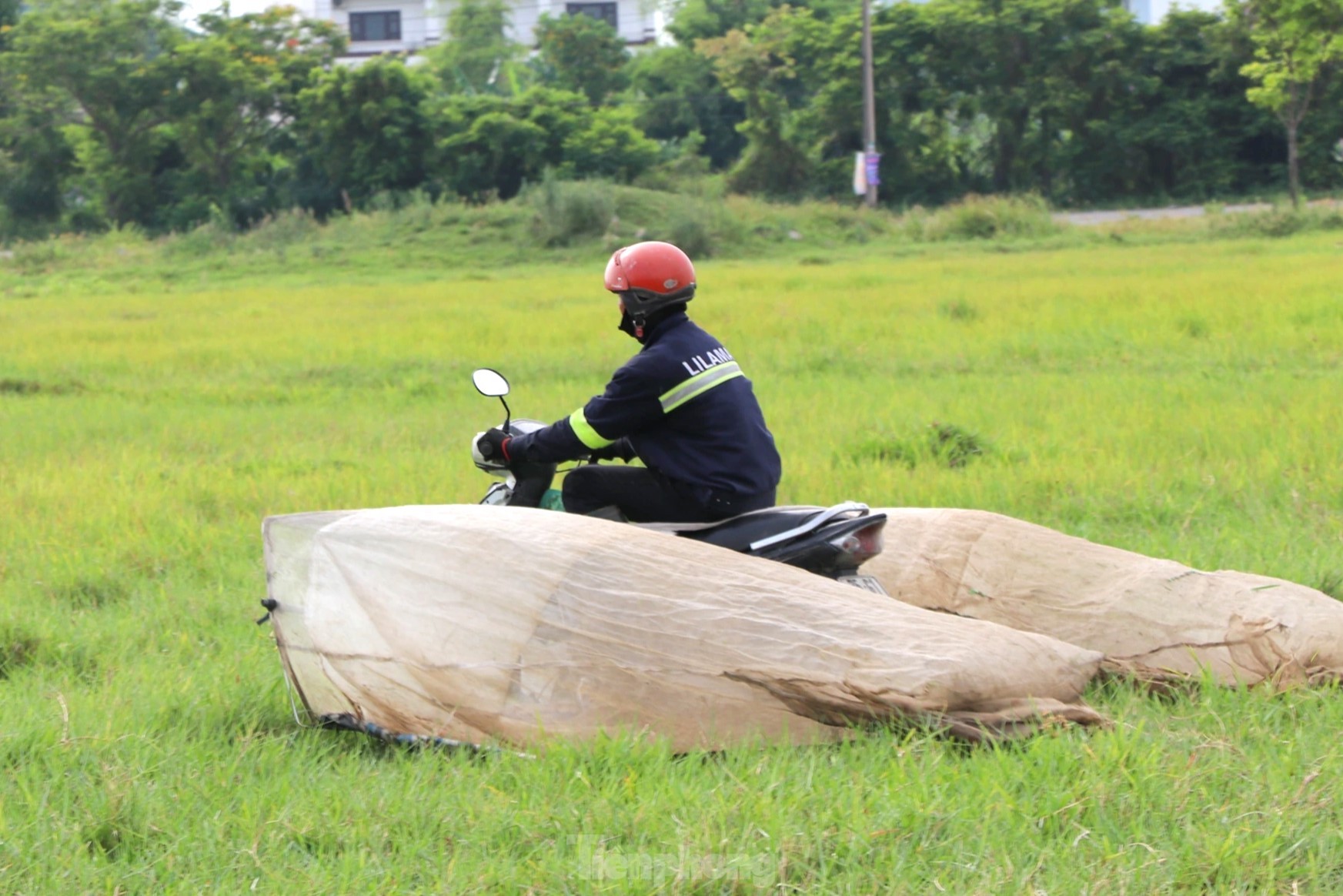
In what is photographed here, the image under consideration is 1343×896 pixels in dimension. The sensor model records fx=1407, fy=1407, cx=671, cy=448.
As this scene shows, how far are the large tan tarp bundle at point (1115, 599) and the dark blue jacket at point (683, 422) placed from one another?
1.84 ft

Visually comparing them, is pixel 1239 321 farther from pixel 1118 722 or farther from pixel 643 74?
pixel 643 74

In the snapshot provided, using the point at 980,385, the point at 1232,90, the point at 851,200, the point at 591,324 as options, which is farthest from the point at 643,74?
the point at 980,385

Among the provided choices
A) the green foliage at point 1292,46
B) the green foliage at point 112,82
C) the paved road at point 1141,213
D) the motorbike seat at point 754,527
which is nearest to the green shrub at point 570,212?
the paved road at point 1141,213

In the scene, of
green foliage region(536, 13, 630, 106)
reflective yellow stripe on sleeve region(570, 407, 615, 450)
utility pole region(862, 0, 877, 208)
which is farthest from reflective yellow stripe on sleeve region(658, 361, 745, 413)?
green foliage region(536, 13, 630, 106)

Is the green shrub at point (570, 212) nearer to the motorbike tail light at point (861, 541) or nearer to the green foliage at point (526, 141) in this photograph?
the green foliage at point (526, 141)

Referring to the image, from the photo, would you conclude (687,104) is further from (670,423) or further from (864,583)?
(864,583)

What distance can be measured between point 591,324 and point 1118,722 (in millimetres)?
9493

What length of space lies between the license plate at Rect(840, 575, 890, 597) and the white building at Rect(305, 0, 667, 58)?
57.8 m

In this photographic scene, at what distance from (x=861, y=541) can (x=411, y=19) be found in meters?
61.4

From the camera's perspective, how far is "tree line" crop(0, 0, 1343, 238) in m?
32.6

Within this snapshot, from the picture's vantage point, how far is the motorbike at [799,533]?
3340mm

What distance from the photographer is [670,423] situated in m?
3.64

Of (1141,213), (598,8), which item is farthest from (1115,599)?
(598,8)

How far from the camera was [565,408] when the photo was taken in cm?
802
